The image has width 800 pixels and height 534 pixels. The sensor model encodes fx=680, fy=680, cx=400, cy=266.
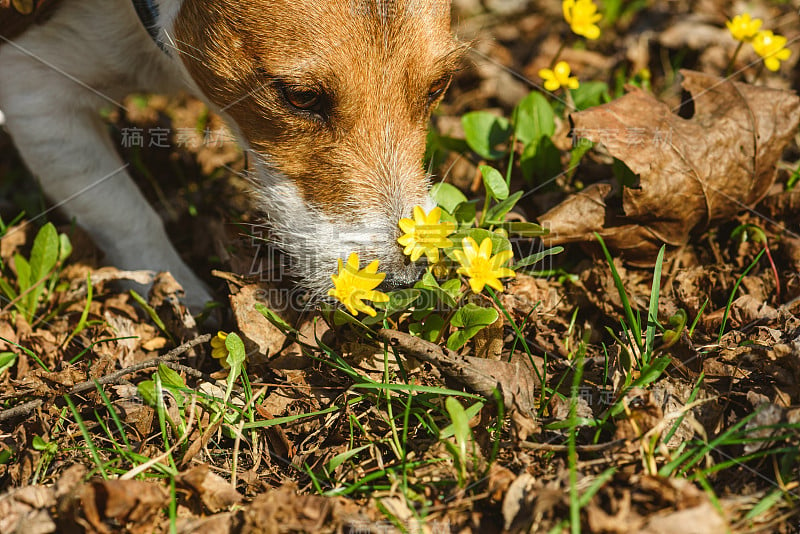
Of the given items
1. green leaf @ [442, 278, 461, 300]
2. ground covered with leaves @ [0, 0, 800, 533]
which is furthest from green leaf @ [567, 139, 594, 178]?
green leaf @ [442, 278, 461, 300]

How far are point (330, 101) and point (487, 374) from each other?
120 centimetres

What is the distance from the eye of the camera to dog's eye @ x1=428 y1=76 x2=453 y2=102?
286 centimetres

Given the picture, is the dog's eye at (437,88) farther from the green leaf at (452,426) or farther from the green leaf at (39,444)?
the green leaf at (39,444)

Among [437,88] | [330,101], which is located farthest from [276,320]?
[437,88]

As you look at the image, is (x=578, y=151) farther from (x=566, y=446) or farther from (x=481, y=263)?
(x=566, y=446)

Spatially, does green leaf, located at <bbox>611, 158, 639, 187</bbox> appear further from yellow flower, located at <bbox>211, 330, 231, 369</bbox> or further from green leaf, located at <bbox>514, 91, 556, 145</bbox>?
yellow flower, located at <bbox>211, 330, 231, 369</bbox>

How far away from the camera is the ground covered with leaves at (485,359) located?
194 cm

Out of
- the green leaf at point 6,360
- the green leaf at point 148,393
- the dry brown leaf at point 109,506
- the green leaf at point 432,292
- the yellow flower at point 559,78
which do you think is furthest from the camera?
the yellow flower at point 559,78

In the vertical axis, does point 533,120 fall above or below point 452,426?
above

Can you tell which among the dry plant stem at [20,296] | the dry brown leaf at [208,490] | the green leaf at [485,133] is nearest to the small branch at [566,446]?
the dry brown leaf at [208,490]

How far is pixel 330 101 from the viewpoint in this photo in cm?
263

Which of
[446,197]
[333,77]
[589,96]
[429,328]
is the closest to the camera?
[429,328]

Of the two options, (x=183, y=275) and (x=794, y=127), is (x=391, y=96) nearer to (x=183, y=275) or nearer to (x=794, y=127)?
(x=183, y=275)

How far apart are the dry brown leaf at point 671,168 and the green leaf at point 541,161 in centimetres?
25
